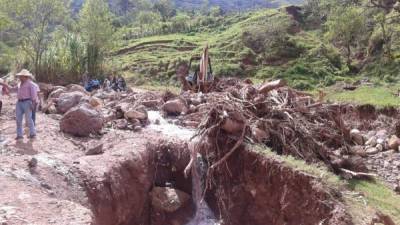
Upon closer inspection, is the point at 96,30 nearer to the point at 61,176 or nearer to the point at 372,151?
the point at 372,151

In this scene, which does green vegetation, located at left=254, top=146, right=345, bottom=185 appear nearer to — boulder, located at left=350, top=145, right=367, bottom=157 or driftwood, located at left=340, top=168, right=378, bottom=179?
driftwood, located at left=340, top=168, right=378, bottom=179

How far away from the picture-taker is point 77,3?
13412cm

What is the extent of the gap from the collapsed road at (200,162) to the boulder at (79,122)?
0.03 metres

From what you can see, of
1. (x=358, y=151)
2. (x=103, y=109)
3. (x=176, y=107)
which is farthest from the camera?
(x=176, y=107)

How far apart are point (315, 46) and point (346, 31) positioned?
4.99 meters

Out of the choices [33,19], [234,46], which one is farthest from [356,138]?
[234,46]

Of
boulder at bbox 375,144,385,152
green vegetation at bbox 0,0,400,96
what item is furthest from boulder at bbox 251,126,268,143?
green vegetation at bbox 0,0,400,96

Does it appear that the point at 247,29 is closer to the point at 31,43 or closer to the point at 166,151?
the point at 31,43

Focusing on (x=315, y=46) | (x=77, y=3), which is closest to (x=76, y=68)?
(x=315, y=46)

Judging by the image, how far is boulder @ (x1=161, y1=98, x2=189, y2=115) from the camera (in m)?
13.6

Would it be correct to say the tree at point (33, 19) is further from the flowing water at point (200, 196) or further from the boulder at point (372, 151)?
the boulder at point (372, 151)

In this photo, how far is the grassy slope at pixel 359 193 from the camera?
7.39 m

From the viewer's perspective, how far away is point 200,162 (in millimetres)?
10289

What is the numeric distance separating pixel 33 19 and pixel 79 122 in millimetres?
14619
